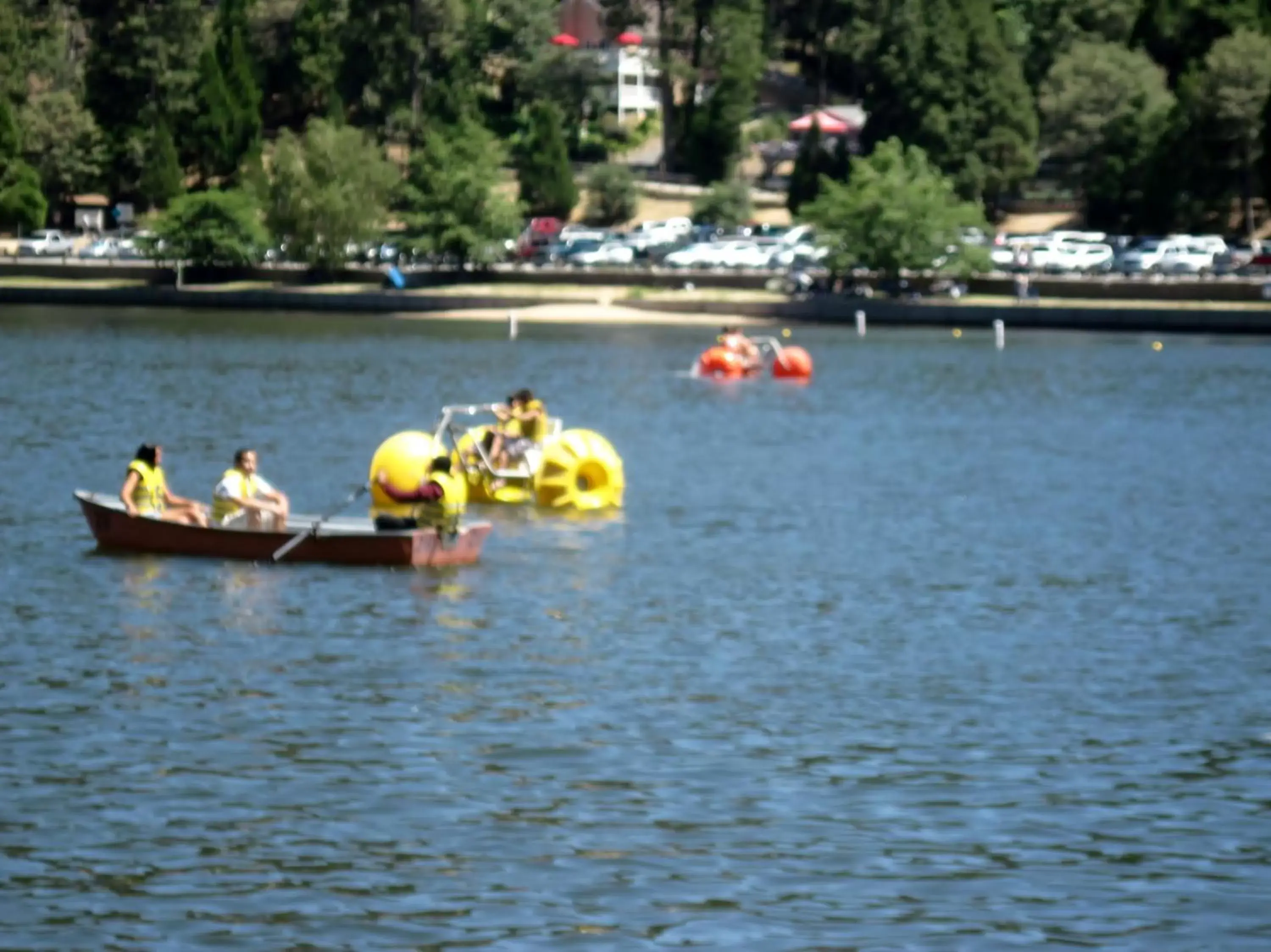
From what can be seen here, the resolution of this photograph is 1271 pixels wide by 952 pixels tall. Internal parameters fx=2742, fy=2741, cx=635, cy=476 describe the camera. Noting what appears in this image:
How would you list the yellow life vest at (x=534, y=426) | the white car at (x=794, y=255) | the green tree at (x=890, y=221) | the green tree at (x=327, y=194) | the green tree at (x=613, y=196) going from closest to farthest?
the yellow life vest at (x=534, y=426)
the green tree at (x=890, y=221)
the white car at (x=794, y=255)
the green tree at (x=327, y=194)
the green tree at (x=613, y=196)

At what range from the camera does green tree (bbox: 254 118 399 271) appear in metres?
120

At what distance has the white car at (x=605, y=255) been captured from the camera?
387ft

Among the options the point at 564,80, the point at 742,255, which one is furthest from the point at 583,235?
the point at 564,80

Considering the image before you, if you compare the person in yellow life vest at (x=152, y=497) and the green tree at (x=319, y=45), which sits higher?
the green tree at (x=319, y=45)

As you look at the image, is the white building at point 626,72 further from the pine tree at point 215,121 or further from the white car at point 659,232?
the pine tree at point 215,121

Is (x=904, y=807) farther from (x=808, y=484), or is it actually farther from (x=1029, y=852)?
(x=808, y=484)

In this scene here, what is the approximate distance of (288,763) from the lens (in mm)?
24156

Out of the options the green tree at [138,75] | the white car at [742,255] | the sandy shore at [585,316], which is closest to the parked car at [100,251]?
the green tree at [138,75]

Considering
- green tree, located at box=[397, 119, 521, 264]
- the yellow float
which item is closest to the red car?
green tree, located at box=[397, 119, 521, 264]

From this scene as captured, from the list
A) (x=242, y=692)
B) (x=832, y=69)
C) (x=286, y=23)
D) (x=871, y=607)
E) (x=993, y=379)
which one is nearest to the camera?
(x=242, y=692)

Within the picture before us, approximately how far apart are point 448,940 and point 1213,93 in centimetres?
10370

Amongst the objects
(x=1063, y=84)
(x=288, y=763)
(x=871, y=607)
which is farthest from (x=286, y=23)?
(x=288, y=763)

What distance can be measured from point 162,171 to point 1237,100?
52080 millimetres

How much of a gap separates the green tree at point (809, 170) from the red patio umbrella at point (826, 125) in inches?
500
